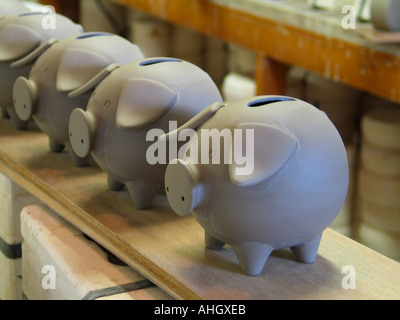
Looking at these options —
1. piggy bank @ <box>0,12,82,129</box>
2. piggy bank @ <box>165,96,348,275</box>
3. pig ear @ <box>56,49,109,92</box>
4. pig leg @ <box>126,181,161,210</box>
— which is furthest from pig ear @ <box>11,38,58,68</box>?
piggy bank @ <box>165,96,348,275</box>

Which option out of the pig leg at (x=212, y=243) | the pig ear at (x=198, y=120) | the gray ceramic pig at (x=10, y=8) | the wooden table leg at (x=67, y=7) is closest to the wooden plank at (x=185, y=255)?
the pig leg at (x=212, y=243)

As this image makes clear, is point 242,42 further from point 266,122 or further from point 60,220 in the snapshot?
A: point 266,122

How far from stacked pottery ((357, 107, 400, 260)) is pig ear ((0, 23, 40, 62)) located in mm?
1062

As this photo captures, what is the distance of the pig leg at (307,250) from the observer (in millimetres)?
964

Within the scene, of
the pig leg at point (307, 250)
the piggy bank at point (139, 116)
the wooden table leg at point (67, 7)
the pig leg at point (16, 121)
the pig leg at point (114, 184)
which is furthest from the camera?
the wooden table leg at point (67, 7)

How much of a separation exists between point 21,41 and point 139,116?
0.43 m

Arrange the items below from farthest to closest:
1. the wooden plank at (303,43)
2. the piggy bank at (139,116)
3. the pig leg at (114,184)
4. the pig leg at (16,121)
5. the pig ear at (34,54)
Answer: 1. the wooden plank at (303,43)
2. the pig leg at (16,121)
3. the pig ear at (34,54)
4. the pig leg at (114,184)
5. the piggy bank at (139,116)

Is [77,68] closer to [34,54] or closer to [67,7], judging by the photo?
[34,54]

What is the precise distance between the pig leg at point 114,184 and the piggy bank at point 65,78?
0.12 metres

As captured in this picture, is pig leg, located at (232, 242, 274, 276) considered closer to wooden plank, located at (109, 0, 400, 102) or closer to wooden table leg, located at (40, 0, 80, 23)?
wooden plank, located at (109, 0, 400, 102)

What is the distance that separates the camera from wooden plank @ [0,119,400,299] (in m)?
0.93

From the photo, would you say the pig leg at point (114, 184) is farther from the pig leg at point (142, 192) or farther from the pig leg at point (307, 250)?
the pig leg at point (307, 250)

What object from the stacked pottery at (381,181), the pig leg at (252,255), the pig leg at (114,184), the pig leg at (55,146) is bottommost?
the stacked pottery at (381,181)
